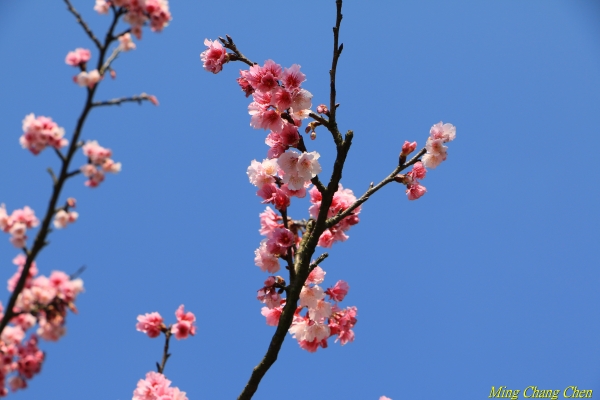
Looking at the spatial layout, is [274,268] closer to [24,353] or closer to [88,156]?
[88,156]

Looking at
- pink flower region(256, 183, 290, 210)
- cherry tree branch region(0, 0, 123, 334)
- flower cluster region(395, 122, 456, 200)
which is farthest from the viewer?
→ flower cluster region(395, 122, 456, 200)

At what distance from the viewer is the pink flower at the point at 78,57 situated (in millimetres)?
3906

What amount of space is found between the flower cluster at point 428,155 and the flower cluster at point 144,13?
2.52 meters

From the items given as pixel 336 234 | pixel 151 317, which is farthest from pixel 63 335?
pixel 336 234

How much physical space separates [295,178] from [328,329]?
5.02 feet

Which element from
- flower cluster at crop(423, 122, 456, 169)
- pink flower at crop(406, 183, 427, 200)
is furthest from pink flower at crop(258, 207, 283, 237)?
flower cluster at crop(423, 122, 456, 169)

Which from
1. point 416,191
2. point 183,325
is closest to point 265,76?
point 416,191

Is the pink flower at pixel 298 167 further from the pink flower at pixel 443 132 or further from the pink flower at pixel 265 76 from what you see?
the pink flower at pixel 443 132

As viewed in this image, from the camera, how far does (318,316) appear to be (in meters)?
4.12

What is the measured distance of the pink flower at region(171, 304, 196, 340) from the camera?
4574 mm

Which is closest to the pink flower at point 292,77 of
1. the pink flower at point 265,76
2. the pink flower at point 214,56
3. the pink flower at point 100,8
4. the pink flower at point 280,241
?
the pink flower at point 265,76

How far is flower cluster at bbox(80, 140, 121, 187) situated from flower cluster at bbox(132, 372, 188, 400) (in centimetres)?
179

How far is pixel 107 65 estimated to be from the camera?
11.5ft

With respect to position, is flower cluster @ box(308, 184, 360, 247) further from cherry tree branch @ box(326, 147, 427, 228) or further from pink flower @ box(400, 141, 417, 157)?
pink flower @ box(400, 141, 417, 157)
